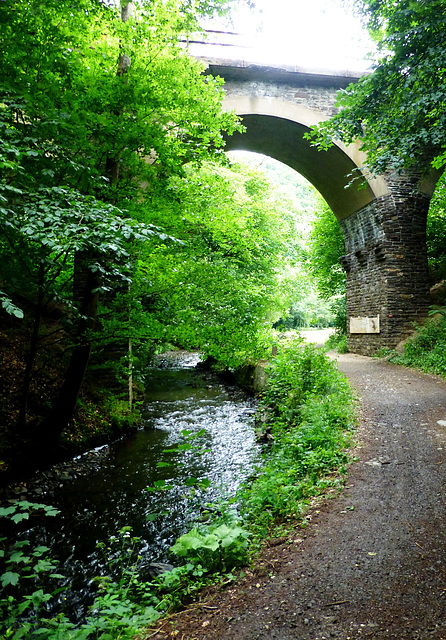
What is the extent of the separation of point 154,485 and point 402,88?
5386 millimetres

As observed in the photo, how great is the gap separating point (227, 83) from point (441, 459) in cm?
1000

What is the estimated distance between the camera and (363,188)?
1007 centimetres

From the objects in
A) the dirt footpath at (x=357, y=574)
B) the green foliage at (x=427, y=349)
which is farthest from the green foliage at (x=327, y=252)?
the dirt footpath at (x=357, y=574)

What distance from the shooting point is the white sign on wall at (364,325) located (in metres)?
10.6

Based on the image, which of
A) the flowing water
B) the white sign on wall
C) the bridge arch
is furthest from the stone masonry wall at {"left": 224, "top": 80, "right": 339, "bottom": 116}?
the flowing water

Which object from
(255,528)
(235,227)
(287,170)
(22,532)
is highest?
(287,170)

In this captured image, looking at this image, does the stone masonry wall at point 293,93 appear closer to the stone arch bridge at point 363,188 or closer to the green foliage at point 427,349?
the stone arch bridge at point 363,188

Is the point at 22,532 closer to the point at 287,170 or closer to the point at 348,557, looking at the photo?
the point at 348,557

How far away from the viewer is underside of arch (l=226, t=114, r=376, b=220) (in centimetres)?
1017

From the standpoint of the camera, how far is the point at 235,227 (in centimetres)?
914

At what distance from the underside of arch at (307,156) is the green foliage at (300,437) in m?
5.90

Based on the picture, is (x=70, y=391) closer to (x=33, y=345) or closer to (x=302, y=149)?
(x=33, y=345)

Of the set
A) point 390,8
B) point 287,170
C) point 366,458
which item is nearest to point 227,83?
point 390,8

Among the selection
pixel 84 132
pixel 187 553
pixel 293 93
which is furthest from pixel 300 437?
pixel 293 93
